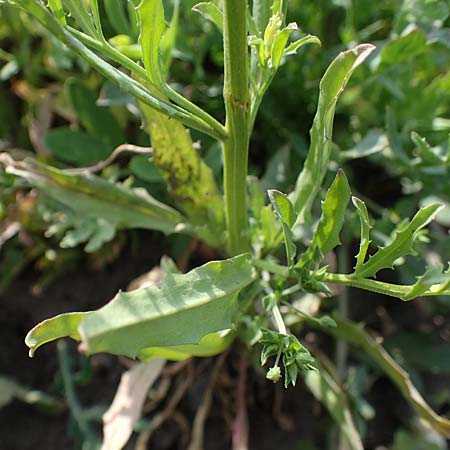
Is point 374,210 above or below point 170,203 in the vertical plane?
below

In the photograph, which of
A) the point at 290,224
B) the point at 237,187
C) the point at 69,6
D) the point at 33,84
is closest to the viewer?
the point at 69,6

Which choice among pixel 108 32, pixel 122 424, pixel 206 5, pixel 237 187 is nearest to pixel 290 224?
pixel 237 187

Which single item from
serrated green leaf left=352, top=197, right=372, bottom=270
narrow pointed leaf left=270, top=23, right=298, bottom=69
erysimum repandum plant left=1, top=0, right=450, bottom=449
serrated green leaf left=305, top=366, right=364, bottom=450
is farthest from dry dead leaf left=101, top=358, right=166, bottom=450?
narrow pointed leaf left=270, top=23, right=298, bottom=69

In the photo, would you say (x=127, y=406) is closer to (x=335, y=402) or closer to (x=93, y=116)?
Result: (x=335, y=402)

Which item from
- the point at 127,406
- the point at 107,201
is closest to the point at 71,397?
the point at 127,406

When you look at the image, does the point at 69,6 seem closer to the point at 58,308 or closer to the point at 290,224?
the point at 290,224

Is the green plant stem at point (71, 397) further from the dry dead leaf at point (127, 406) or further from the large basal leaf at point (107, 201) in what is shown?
the large basal leaf at point (107, 201)

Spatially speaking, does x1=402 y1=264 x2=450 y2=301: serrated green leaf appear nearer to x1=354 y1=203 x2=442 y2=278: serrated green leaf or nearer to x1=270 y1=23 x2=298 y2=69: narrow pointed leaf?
x1=354 y1=203 x2=442 y2=278: serrated green leaf
